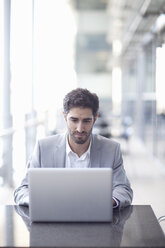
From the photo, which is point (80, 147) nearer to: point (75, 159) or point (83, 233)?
point (75, 159)

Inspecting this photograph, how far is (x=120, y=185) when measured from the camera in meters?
2.46

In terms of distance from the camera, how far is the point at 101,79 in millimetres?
18266

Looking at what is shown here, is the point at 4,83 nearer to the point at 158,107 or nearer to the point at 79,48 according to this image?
the point at 158,107

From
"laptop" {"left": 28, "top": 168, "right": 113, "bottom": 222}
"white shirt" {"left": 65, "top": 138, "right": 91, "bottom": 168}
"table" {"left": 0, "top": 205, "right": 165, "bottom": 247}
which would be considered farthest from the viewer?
"white shirt" {"left": 65, "top": 138, "right": 91, "bottom": 168}

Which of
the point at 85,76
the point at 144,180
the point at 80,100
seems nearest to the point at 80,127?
the point at 80,100

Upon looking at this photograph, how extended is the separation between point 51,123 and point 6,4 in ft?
20.5

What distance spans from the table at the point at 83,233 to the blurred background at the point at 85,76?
2.73m

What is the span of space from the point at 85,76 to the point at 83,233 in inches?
648

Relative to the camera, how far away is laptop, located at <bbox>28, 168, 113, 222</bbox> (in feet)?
6.10

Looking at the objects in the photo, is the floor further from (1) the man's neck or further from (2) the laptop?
(2) the laptop

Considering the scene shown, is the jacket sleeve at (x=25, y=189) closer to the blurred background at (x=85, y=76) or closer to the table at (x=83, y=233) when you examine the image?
the table at (x=83, y=233)

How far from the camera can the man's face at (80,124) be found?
8.12 ft

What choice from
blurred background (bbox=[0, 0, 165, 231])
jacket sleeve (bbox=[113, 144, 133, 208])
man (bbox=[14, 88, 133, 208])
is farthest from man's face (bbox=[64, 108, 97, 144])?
blurred background (bbox=[0, 0, 165, 231])

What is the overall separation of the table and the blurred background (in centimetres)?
273
